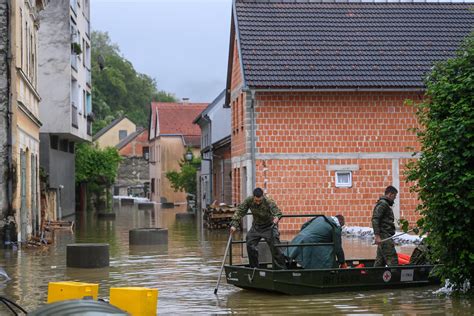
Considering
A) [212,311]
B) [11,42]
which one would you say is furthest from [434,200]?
[11,42]

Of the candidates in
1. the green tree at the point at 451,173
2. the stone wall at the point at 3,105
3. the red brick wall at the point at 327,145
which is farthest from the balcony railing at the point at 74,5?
the green tree at the point at 451,173

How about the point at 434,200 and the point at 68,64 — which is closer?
the point at 434,200

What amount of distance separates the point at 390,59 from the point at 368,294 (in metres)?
20.4

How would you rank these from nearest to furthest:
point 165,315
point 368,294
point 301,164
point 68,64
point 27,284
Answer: point 165,315 < point 368,294 < point 27,284 < point 301,164 < point 68,64

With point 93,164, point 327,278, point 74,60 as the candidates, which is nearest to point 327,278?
point 327,278

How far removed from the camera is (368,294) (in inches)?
600

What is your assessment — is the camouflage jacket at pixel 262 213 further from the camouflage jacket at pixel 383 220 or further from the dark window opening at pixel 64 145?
the dark window opening at pixel 64 145

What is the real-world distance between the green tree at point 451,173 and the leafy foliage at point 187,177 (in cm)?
5813

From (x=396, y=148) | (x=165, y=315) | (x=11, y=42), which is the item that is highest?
(x=11, y=42)

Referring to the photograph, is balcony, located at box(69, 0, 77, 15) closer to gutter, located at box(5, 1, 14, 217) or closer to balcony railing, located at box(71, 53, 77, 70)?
balcony railing, located at box(71, 53, 77, 70)

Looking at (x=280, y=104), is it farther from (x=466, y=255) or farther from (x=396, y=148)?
(x=466, y=255)

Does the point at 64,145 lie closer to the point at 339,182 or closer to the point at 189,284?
the point at 339,182

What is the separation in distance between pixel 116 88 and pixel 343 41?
3449 inches

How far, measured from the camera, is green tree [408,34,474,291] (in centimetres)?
1381
